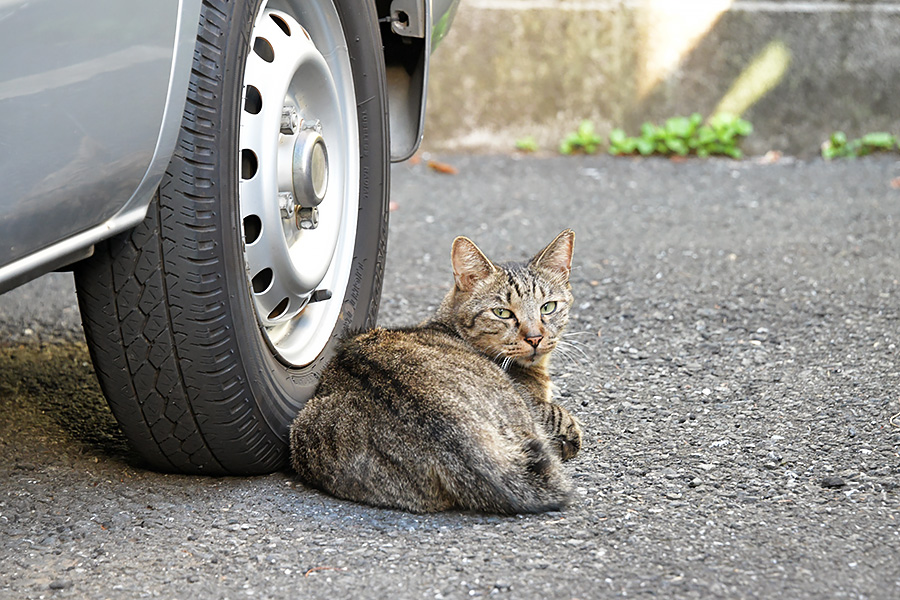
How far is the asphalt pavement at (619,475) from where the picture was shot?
2059mm

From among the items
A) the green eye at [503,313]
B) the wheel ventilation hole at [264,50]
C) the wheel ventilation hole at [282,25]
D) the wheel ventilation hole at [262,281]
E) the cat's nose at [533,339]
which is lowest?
the cat's nose at [533,339]

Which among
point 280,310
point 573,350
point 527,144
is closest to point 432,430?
point 280,310

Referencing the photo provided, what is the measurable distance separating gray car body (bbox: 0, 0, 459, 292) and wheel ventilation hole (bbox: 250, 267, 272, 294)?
59 cm

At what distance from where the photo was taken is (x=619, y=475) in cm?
259

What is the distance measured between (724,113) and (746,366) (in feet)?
13.3

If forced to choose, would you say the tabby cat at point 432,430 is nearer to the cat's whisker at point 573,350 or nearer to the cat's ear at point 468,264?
the cat's ear at point 468,264

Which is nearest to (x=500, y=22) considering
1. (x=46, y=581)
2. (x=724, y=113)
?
(x=724, y=113)

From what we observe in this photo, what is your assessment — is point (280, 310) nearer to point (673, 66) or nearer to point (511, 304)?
point (511, 304)

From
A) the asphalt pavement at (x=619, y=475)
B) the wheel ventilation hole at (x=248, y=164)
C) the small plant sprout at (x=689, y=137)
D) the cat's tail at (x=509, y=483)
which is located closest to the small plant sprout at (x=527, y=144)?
the small plant sprout at (x=689, y=137)

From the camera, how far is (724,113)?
275 inches

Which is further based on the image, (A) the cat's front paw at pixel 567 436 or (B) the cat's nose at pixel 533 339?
(B) the cat's nose at pixel 533 339

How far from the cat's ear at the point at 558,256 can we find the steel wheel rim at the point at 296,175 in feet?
2.16

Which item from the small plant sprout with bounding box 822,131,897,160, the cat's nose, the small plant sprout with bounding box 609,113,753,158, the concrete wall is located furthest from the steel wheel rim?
the small plant sprout with bounding box 822,131,897,160

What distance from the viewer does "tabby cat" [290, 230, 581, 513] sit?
2.29 meters
